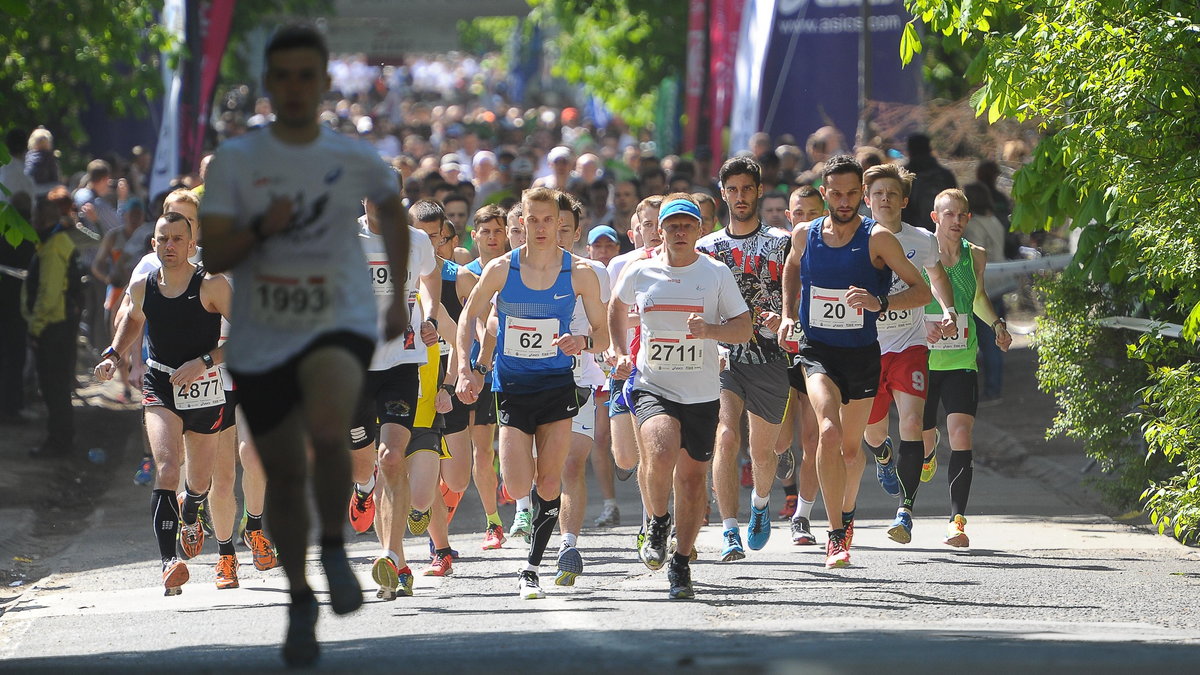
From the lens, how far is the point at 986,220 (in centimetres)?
1672

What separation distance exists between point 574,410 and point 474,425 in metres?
2.21

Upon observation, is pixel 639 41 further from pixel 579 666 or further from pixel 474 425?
pixel 579 666

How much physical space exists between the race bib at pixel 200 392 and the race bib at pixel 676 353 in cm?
221

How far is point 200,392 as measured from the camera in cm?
966

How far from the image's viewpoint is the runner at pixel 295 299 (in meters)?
5.99

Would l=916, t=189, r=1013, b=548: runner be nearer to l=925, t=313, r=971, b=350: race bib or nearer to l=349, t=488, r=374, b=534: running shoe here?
l=925, t=313, r=971, b=350: race bib

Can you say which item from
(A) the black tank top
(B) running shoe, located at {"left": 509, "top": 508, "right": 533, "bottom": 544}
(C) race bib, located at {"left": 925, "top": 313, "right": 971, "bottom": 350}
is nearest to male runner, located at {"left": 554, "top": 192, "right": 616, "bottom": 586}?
(B) running shoe, located at {"left": 509, "top": 508, "right": 533, "bottom": 544}

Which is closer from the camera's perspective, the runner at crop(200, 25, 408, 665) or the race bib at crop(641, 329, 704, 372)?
the runner at crop(200, 25, 408, 665)

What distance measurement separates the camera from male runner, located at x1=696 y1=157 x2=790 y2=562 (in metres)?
10.5

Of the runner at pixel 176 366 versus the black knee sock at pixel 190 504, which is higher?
the runner at pixel 176 366

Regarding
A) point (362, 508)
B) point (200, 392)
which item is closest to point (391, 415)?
point (362, 508)

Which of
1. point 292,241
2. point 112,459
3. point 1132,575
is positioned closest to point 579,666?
point 292,241

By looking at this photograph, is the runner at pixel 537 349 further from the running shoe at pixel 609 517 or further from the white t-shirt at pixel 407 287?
the running shoe at pixel 609 517

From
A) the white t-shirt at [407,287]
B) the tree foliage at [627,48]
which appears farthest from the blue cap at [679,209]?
the tree foliage at [627,48]
